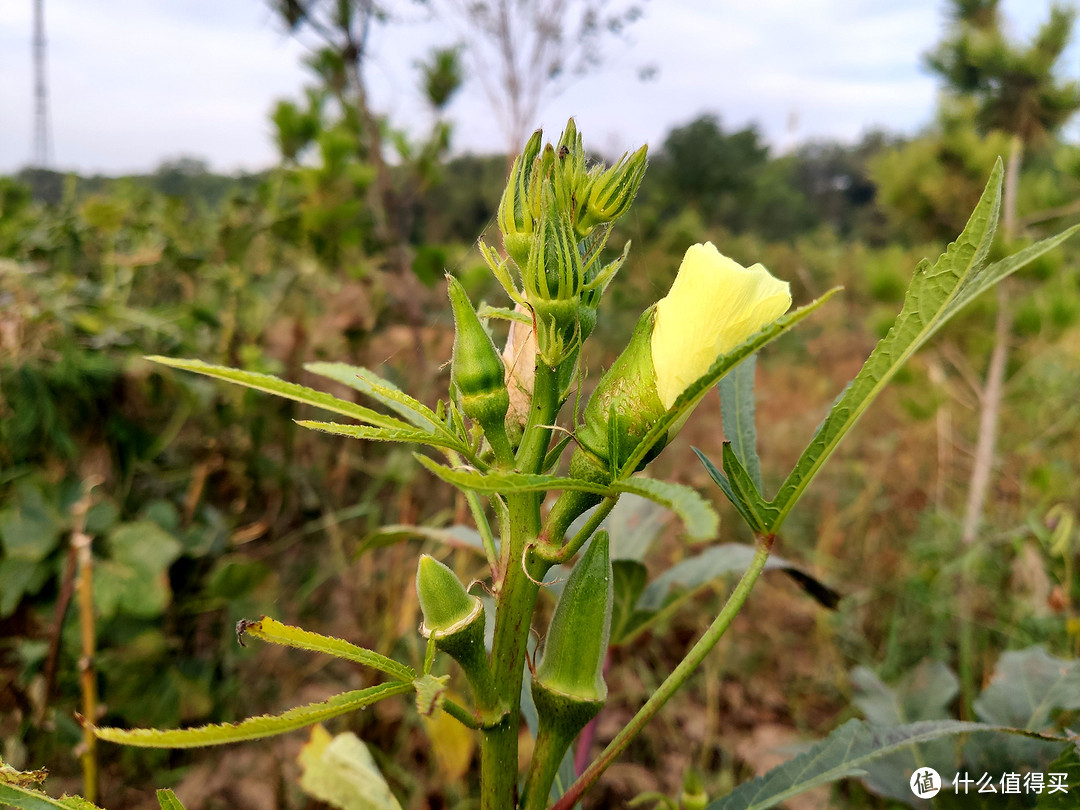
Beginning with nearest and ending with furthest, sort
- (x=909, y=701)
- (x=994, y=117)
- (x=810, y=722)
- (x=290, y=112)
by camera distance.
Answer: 1. (x=909, y=701)
2. (x=810, y=722)
3. (x=290, y=112)
4. (x=994, y=117)

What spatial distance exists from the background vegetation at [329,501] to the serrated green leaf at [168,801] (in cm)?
33

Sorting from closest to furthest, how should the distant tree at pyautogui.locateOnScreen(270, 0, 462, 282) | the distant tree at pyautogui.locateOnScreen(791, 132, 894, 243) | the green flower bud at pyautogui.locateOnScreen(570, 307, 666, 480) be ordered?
1. the green flower bud at pyautogui.locateOnScreen(570, 307, 666, 480)
2. the distant tree at pyautogui.locateOnScreen(270, 0, 462, 282)
3. the distant tree at pyautogui.locateOnScreen(791, 132, 894, 243)

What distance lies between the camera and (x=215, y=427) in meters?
1.50

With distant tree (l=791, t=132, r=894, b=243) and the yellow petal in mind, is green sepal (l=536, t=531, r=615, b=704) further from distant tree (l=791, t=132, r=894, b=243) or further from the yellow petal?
distant tree (l=791, t=132, r=894, b=243)

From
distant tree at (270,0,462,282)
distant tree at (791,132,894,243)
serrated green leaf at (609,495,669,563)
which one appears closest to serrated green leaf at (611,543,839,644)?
serrated green leaf at (609,495,669,563)

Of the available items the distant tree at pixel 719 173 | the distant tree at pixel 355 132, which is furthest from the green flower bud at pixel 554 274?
the distant tree at pixel 719 173

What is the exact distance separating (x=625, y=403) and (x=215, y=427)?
54.2 inches

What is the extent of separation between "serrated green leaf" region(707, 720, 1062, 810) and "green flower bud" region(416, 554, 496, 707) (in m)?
0.19

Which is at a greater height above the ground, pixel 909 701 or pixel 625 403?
pixel 625 403

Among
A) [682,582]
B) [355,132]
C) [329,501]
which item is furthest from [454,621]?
[355,132]

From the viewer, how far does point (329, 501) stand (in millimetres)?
1770

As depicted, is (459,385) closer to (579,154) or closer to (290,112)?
(579,154)

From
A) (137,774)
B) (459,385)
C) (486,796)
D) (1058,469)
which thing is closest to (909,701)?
(486,796)

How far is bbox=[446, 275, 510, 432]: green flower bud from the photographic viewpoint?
39 centimetres
